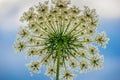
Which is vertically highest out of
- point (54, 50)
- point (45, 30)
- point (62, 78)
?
point (45, 30)

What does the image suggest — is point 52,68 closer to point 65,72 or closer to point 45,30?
point 65,72

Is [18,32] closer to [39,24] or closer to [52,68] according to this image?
[39,24]

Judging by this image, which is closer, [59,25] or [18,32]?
[59,25]

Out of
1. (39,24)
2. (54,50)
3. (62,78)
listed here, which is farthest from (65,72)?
(39,24)

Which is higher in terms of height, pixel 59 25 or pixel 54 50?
pixel 59 25

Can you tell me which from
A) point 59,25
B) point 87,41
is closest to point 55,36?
point 59,25

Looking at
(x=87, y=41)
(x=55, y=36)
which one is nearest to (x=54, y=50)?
(x=55, y=36)

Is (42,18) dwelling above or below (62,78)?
above

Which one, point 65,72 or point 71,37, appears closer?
point 71,37

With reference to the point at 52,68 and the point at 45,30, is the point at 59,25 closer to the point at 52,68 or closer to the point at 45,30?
the point at 45,30
